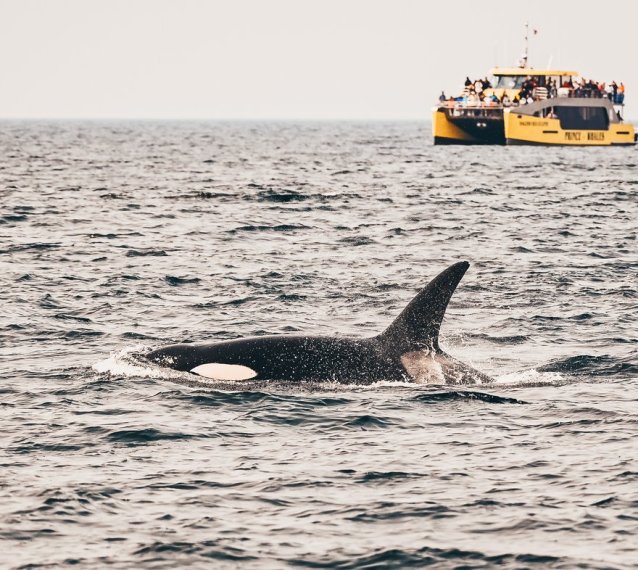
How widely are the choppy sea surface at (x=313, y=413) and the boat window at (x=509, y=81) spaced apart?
59819mm

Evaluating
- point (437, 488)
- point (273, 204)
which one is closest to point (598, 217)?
point (273, 204)

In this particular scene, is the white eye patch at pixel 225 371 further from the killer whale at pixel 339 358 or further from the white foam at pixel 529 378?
the white foam at pixel 529 378

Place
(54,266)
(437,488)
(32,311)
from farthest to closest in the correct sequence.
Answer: (54,266)
(32,311)
(437,488)

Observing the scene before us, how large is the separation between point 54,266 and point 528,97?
65.4 meters

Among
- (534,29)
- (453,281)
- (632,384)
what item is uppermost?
(534,29)

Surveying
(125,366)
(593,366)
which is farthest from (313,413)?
(593,366)

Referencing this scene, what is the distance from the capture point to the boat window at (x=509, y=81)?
9100 cm

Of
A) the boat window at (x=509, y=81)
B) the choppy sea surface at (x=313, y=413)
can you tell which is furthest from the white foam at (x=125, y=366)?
the boat window at (x=509, y=81)

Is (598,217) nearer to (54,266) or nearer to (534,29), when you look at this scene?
(54,266)

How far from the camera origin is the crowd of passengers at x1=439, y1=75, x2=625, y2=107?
284ft

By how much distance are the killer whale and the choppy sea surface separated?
0.20m

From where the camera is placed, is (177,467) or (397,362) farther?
(397,362)

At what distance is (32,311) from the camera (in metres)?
19.6

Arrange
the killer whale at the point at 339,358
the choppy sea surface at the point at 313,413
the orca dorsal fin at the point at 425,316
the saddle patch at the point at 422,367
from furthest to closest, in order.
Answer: the saddle patch at the point at 422,367, the killer whale at the point at 339,358, the orca dorsal fin at the point at 425,316, the choppy sea surface at the point at 313,413
